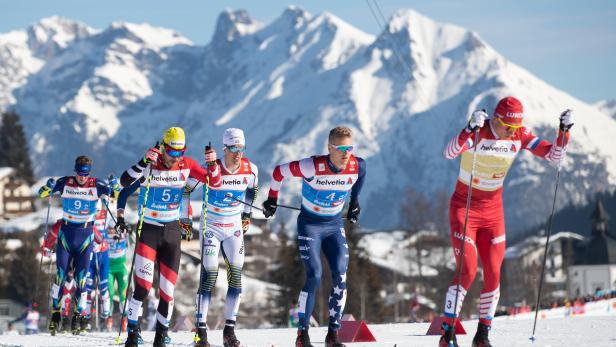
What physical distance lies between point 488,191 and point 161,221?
461cm

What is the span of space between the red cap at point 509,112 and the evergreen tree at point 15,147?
15668cm

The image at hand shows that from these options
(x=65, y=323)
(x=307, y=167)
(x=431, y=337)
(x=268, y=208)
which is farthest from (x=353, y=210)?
(x=65, y=323)

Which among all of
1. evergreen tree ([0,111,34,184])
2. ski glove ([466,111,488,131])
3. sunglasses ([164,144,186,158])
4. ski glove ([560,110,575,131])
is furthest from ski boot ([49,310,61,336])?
evergreen tree ([0,111,34,184])

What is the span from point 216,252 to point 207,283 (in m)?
0.53

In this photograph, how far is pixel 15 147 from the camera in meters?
168

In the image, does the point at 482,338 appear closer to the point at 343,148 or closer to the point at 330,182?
the point at 330,182

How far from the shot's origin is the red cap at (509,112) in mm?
15773

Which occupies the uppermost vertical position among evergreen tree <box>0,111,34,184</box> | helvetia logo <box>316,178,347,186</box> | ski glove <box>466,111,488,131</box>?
ski glove <box>466,111,488,131</box>

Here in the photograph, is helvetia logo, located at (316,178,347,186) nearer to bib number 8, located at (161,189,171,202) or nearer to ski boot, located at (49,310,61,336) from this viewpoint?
bib number 8, located at (161,189,171,202)

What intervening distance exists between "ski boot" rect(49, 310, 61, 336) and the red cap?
9.88m

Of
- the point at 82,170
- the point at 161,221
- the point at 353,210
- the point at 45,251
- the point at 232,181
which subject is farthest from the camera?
the point at 45,251

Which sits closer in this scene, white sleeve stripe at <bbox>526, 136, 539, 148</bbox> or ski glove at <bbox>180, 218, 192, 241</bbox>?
white sleeve stripe at <bbox>526, 136, 539, 148</bbox>

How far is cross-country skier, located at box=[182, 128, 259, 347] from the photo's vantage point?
16.6m

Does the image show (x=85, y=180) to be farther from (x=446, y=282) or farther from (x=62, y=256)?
(x=446, y=282)
